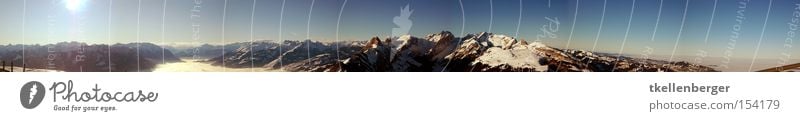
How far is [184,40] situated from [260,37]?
33 cm

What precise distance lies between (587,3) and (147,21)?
1.95 m

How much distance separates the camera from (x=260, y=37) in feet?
12.9

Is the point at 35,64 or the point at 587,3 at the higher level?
the point at 587,3
